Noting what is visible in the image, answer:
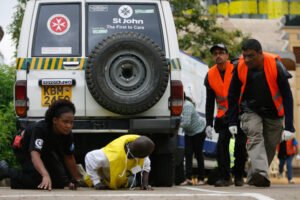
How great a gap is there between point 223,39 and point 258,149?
73.5 feet

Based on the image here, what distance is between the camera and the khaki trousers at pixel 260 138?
1196 centimetres

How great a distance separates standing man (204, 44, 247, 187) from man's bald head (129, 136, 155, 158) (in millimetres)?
2179

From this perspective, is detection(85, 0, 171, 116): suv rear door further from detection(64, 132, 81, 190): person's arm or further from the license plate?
detection(64, 132, 81, 190): person's arm

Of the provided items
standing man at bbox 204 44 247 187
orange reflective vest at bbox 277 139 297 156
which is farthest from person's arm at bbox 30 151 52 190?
orange reflective vest at bbox 277 139 297 156

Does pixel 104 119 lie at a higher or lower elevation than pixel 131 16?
lower

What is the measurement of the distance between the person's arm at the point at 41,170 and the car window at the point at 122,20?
6.53 feet

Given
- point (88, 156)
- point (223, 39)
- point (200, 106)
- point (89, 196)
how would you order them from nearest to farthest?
point (89, 196)
point (88, 156)
point (200, 106)
point (223, 39)

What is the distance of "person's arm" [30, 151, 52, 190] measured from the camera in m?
A: 11.0

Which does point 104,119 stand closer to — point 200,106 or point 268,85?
point 268,85

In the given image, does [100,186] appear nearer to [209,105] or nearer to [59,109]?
[59,109]

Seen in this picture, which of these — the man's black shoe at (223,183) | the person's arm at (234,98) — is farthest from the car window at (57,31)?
the man's black shoe at (223,183)

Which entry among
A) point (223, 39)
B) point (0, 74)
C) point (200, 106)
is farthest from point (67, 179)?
point (223, 39)

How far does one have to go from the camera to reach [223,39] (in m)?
34.3

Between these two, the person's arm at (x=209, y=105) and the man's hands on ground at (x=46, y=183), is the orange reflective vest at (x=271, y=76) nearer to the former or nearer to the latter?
the person's arm at (x=209, y=105)
